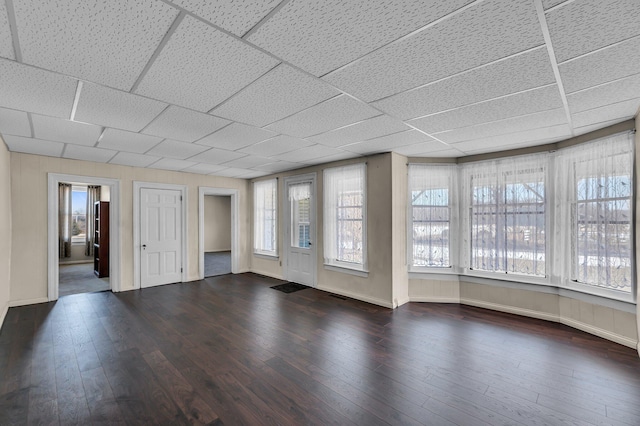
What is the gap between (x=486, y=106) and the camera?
2.51m

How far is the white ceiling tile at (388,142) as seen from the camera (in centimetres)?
341

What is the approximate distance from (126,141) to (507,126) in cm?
455

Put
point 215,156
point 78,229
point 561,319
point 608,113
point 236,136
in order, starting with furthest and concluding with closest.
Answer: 1. point 78,229
2. point 215,156
3. point 561,319
4. point 236,136
5. point 608,113

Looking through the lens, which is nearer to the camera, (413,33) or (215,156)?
(413,33)

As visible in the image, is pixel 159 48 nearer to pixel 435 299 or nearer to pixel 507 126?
pixel 507 126

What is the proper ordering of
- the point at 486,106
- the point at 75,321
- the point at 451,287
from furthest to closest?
the point at 451,287, the point at 75,321, the point at 486,106

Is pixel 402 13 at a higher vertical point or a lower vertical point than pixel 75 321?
higher

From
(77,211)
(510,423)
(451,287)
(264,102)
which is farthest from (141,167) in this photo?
(510,423)

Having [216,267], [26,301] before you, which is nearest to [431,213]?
[216,267]

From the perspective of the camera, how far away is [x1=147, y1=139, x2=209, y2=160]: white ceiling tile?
379 centimetres

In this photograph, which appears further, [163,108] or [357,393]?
[163,108]

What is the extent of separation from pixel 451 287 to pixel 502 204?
1.49 metres

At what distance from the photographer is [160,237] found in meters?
5.77

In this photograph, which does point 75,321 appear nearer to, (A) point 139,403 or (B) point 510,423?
(A) point 139,403
